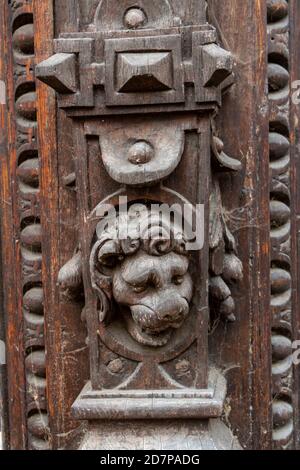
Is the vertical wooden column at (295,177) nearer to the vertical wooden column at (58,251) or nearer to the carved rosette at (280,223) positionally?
the carved rosette at (280,223)

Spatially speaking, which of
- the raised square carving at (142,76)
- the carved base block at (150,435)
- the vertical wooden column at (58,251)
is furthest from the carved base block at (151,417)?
the raised square carving at (142,76)

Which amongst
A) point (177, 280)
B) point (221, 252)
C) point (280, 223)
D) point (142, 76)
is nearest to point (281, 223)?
point (280, 223)

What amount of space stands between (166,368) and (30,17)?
0.67 m

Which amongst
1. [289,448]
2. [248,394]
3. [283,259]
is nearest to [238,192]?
[283,259]

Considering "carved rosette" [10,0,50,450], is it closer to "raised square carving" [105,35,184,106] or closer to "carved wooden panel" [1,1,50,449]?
"carved wooden panel" [1,1,50,449]

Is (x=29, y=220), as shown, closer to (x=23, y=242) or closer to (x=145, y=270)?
(x=23, y=242)

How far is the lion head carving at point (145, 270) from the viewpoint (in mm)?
949

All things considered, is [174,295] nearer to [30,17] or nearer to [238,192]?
[238,192]

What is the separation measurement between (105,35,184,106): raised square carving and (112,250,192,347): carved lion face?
0.24m

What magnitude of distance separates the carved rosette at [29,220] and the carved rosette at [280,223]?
0.43 metres

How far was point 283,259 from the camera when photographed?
1.12 m

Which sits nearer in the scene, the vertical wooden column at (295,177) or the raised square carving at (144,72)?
the raised square carving at (144,72)

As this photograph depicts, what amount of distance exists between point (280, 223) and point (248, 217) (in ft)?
0.22

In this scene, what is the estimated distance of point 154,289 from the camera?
966 millimetres
